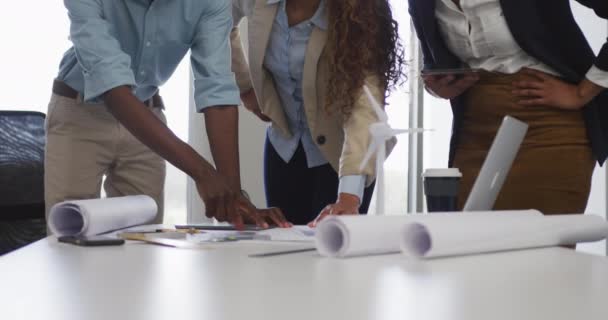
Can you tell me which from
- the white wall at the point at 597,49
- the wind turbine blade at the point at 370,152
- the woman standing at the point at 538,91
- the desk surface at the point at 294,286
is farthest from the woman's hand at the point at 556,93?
the white wall at the point at 597,49

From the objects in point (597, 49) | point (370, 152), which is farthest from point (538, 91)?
point (597, 49)

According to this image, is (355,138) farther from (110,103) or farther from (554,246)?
(554,246)

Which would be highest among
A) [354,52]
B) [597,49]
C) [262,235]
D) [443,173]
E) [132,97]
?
[597,49]

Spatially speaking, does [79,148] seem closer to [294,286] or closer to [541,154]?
[541,154]

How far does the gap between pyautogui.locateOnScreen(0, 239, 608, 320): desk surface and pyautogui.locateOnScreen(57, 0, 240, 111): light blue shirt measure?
0.77 meters

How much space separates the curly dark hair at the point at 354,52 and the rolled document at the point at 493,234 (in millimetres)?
781

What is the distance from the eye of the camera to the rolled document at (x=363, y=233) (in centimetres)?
100

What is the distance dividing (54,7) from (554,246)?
2.84 meters

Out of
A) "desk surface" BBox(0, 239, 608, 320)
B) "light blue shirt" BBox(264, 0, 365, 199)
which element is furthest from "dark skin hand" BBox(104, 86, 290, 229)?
"desk surface" BBox(0, 239, 608, 320)

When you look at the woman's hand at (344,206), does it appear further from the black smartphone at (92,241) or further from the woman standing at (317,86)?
the black smartphone at (92,241)

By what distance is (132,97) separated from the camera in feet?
5.53

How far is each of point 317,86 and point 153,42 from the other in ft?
1.50

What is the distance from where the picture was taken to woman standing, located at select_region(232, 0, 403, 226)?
6.12ft

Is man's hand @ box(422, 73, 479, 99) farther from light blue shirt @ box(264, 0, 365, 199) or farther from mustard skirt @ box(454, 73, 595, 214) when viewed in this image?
light blue shirt @ box(264, 0, 365, 199)
